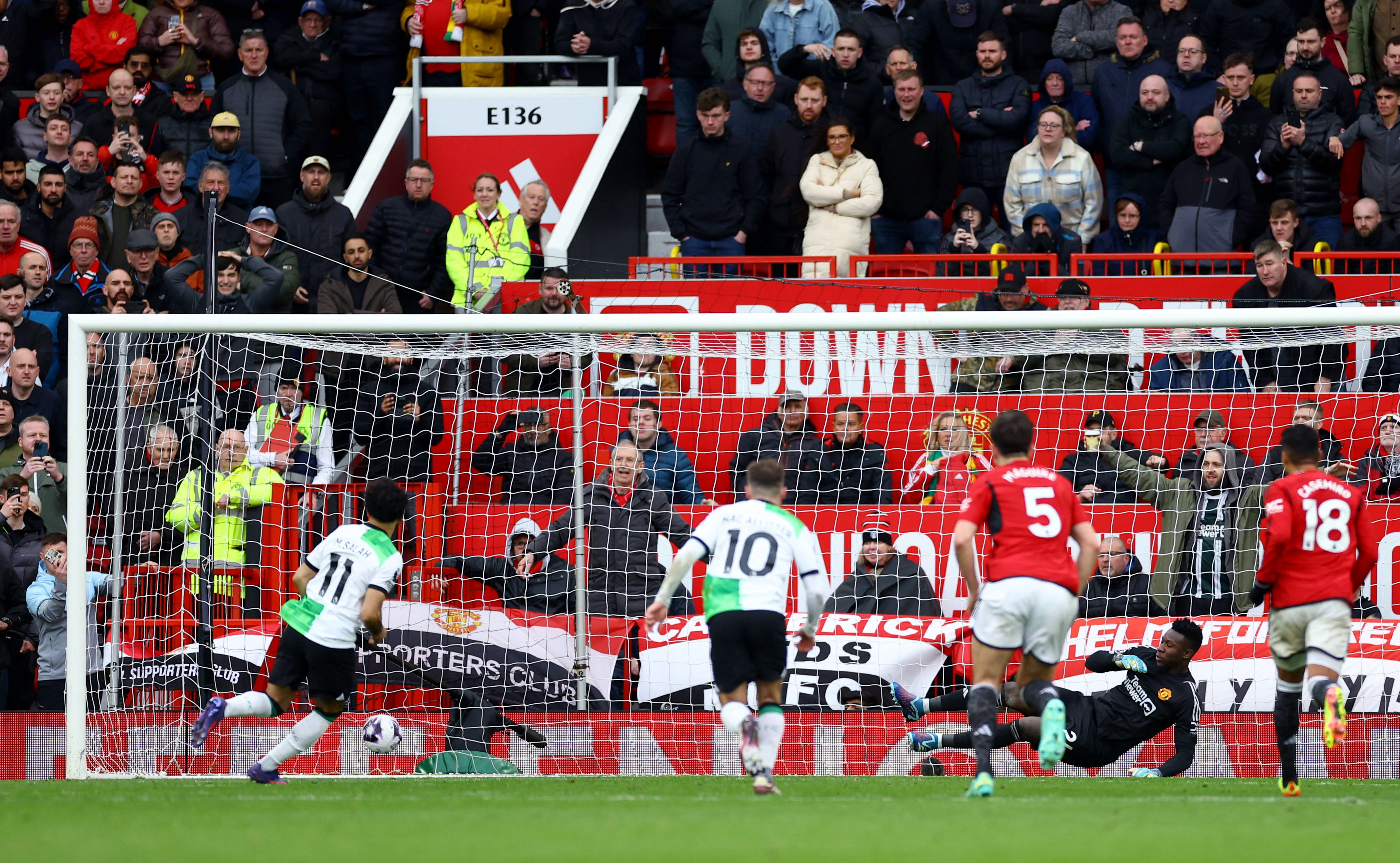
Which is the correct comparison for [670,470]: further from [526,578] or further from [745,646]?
[745,646]

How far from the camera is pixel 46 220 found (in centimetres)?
1453

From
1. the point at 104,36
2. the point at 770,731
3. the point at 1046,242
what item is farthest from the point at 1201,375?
the point at 104,36

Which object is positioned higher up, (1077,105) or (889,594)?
(1077,105)

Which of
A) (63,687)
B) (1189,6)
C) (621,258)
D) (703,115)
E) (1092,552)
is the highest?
(1189,6)

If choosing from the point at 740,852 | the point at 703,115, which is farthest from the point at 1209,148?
the point at 740,852

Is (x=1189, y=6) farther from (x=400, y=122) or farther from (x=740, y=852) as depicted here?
(x=740, y=852)

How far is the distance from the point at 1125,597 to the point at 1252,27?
257 inches

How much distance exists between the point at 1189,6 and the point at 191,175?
30.4ft

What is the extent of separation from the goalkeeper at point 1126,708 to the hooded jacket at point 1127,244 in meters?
4.19

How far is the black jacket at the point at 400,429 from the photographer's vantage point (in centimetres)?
1183

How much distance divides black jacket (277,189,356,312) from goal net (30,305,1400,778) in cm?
181

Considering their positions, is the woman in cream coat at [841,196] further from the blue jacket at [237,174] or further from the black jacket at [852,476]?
the blue jacket at [237,174]

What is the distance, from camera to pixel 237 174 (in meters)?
14.7

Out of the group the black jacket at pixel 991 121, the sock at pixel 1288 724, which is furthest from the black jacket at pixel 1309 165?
the sock at pixel 1288 724
